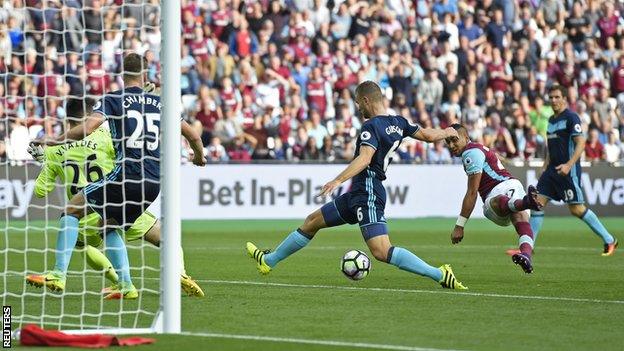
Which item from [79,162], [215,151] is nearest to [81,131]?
[79,162]

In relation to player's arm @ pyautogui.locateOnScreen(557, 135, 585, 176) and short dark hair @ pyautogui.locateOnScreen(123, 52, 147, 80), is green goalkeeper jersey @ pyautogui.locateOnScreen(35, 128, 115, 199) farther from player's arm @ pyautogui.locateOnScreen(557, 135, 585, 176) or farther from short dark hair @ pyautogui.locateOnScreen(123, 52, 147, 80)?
player's arm @ pyautogui.locateOnScreen(557, 135, 585, 176)

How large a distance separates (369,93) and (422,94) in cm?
1777

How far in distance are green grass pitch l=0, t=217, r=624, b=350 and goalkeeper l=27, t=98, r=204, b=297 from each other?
0.98ft

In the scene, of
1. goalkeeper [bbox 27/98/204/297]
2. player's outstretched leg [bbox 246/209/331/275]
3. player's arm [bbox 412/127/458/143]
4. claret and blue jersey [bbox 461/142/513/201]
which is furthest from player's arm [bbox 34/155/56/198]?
claret and blue jersey [bbox 461/142/513/201]

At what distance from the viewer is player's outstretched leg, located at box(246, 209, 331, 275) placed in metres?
12.4

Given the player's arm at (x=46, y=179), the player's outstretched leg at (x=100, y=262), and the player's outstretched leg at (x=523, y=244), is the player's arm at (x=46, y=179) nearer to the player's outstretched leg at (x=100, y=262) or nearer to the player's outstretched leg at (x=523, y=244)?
the player's outstretched leg at (x=100, y=262)

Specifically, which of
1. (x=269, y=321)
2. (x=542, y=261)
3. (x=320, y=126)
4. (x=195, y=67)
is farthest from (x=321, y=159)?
(x=269, y=321)

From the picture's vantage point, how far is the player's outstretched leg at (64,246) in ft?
37.6

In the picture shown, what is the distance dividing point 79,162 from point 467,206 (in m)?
4.07

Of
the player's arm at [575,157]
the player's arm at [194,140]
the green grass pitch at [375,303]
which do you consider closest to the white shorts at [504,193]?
the green grass pitch at [375,303]

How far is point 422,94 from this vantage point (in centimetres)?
2955

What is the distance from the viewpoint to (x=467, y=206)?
13.8 m

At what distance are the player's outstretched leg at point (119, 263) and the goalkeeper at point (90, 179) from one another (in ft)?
0.25

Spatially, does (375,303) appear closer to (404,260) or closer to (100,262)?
(404,260)
